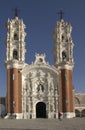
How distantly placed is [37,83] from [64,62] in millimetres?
6331

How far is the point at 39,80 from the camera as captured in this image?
63.8 meters

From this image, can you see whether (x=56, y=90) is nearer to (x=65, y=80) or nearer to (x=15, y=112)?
(x=65, y=80)

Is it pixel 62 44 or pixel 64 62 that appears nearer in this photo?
pixel 64 62

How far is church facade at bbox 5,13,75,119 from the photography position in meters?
62.1

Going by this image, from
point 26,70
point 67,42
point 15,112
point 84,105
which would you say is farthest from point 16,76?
point 84,105

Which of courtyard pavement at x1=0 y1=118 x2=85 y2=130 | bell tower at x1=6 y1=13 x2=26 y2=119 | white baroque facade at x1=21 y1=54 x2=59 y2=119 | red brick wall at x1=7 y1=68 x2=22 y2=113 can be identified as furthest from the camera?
white baroque facade at x1=21 y1=54 x2=59 y2=119

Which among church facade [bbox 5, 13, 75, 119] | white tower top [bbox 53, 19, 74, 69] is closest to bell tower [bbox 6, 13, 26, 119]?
church facade [bbox 5, 13, 75, 119]

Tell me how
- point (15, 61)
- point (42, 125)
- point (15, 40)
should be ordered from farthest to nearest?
point (15, 40), point (15, 61), point (42, 125)

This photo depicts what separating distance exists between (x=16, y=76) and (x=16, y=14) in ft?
45.2

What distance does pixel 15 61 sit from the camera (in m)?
62.2

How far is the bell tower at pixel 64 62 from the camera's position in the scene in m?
62.5

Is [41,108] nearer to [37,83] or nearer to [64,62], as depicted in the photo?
[37,83]

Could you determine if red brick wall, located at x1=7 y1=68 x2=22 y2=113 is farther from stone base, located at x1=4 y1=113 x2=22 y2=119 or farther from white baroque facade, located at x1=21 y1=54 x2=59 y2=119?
white baroque facade, located at x1=21 y1=54 x2=59 y2=119

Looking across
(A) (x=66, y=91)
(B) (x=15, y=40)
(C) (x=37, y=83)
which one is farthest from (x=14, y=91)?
(B) (x=15, y=40)
